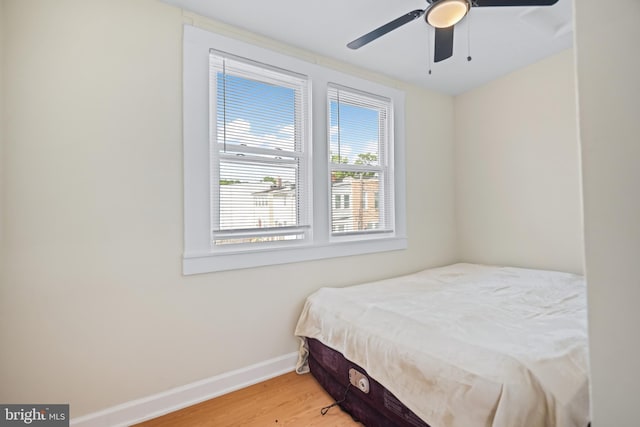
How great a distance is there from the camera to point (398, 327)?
162cm

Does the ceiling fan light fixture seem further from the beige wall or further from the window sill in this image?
the window sill

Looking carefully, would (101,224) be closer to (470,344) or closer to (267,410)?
(267,410)

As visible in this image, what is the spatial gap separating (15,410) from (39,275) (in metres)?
0.70

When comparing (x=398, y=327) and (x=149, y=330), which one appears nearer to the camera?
(x=398, y=327)

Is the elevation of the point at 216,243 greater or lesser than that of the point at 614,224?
lesser

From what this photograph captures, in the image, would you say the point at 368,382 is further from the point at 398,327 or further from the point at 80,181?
the point at 80,181

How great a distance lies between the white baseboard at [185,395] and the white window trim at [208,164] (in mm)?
746

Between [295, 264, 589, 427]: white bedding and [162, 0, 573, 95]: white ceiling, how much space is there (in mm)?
2000

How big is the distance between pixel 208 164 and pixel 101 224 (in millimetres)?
721

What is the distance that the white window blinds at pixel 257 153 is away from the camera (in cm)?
213

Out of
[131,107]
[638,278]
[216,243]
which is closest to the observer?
[638,278]

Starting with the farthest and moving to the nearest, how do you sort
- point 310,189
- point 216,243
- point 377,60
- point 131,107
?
point 377,60 → point 310,189 → point 216,243 → point 131,107

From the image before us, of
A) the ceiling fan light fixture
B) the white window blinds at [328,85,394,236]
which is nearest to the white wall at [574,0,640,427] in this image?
the ceiling fan light fixture

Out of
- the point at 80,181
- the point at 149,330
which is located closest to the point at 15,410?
the point at 149,330
